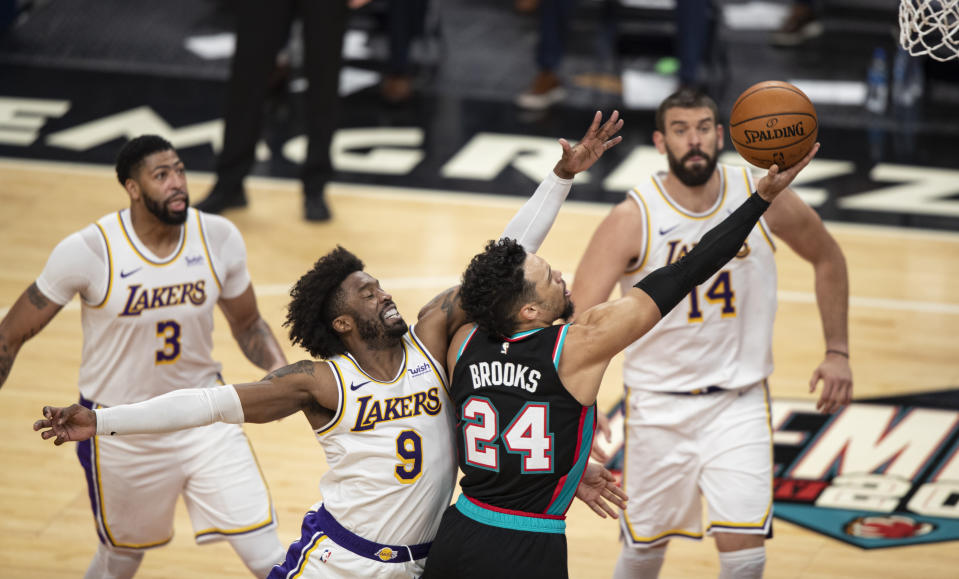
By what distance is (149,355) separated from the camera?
5445 mm

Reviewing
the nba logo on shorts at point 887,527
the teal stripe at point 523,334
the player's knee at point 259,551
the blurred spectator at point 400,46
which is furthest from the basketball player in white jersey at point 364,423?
the blurred spectator at point 400,46

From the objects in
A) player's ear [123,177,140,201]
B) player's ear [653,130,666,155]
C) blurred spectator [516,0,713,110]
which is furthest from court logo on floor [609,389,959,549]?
blurred spectator [516,0,713,110]

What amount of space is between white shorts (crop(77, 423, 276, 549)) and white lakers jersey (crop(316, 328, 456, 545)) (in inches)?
33.9

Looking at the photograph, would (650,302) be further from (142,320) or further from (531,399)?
(142,320)

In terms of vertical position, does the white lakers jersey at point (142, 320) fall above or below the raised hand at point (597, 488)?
above

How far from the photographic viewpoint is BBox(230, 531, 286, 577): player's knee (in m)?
5.38

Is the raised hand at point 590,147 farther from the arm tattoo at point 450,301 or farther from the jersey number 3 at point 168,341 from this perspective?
the jersey number 3 at point 168,341

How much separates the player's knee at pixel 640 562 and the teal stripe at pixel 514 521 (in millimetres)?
1260

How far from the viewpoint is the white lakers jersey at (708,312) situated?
554 cm

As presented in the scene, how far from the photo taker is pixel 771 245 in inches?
220

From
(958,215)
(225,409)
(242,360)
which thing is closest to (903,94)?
(958,215)

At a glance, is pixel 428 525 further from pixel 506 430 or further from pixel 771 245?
pixel 771 245

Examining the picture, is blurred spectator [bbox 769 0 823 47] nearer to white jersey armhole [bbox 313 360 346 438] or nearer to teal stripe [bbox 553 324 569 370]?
teal stripe [bbox 553 324 569 370]

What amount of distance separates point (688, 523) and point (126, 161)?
2.85 metres
